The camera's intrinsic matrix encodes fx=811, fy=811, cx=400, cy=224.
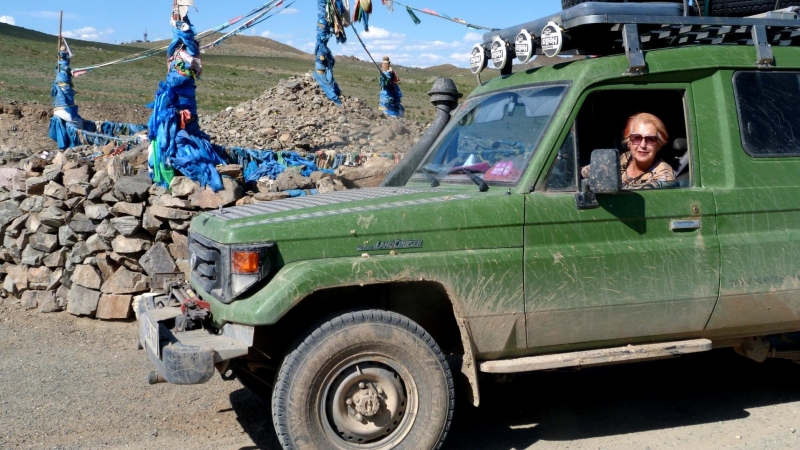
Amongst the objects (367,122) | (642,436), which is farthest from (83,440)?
(367,122)

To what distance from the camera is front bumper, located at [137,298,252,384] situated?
3934 millimetres

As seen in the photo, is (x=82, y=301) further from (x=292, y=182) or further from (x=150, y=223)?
(x=292, y=182)

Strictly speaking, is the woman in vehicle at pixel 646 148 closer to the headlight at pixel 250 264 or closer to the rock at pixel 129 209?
the headlight at pixel 250 264

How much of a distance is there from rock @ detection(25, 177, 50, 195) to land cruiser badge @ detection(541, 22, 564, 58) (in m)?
6.82

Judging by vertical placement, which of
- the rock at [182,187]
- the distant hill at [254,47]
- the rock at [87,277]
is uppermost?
the distant hill at [254,47]

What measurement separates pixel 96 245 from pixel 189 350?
5.18m

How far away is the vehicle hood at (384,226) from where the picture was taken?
13.4 feet

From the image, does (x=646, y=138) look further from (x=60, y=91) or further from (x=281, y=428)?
(x=60, y=91)

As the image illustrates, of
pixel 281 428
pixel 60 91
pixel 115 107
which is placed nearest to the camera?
pixel 281 428

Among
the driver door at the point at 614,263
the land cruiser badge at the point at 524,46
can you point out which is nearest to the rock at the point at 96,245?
the land cruiser badge at the point at 524,46

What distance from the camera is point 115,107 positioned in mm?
24562

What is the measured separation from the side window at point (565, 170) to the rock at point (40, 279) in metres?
6.48

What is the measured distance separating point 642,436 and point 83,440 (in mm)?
3432

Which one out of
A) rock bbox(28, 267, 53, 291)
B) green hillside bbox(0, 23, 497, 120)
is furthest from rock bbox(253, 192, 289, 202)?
green hillside bbox(0, 23, 497, 120)
